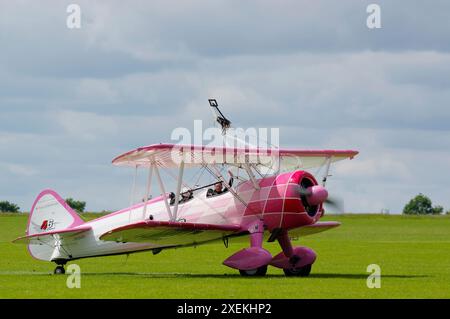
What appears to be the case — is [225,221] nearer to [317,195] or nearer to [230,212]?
[230,212]

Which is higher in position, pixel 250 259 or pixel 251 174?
pixel 251 174

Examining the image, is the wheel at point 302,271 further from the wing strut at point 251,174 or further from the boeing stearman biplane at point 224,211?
the wing strut at point 251,174

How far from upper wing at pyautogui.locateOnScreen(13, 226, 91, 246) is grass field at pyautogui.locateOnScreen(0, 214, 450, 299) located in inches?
30.6

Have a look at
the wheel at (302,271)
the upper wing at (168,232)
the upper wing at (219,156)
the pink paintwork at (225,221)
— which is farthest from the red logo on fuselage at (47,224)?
the wheel at (302,271)

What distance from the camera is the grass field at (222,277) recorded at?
58.1 feet

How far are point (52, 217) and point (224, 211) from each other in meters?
5.30

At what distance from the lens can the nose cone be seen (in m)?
21.2

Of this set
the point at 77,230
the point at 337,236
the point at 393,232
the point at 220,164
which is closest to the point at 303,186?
the point at 220,164

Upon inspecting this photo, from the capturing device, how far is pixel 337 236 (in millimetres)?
51750

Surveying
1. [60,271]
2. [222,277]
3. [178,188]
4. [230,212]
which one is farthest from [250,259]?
[60,271]

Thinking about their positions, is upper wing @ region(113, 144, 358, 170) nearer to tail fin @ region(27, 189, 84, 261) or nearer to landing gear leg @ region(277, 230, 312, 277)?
landing gear leg @ region(277, 230, 312, 277)

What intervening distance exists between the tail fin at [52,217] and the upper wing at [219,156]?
9.02ft

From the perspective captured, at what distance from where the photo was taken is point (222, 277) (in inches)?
861
